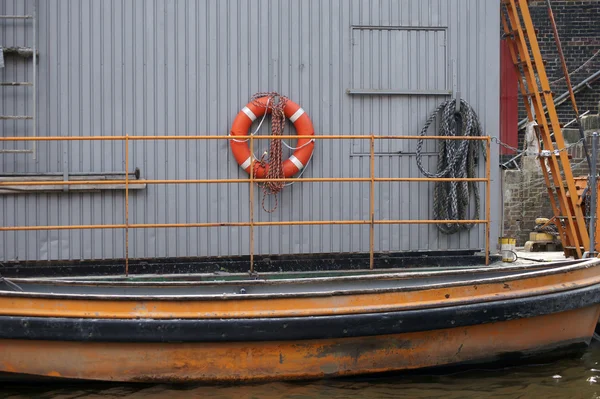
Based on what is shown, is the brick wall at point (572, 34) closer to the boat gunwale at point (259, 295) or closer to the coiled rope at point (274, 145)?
the coiled rope at point (274, 145)

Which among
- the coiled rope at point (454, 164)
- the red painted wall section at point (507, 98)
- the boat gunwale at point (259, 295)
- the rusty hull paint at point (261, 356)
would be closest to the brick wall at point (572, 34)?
the red painted wall section at point (507, 98)

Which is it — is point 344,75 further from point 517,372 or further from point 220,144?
point 517,372

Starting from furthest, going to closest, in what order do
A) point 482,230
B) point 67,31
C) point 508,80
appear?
point 508,80
point 482,230
point 67,31

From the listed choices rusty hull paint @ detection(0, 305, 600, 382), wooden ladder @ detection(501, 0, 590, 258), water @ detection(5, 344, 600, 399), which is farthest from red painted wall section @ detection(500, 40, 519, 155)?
water @ detection(5, 344, 600, 399)

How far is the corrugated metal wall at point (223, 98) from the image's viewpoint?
25.7 ft

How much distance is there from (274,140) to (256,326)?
2230mm

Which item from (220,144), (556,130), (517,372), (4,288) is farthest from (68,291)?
(556,130)

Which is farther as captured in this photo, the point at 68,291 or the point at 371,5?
the point at 371,5

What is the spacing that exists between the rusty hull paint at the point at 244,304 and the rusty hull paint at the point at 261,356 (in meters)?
0.27

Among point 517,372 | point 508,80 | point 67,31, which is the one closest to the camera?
point 517,372

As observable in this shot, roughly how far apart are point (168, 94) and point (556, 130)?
4172 mm

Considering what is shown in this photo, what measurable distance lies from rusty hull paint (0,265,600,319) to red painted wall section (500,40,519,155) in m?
2.97

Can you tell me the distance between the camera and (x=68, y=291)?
716 centimetres

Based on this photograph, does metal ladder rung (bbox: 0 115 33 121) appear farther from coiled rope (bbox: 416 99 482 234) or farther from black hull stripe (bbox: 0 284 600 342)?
coiled rope (bbox: 416 99 482 234)
